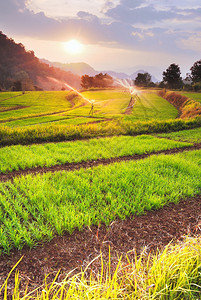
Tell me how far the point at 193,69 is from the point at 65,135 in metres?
59.7

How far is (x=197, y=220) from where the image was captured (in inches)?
150

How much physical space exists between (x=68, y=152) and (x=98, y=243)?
217 inches

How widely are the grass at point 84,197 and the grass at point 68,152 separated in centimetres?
134

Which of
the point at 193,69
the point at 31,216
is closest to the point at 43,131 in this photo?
the point at 31,216

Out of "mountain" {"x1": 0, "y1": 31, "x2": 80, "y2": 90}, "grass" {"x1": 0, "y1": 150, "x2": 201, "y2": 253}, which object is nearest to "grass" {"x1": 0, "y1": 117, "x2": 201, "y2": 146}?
"grass" {"x1": 0, "y1": 150, "x2": 201, "y2": 253}

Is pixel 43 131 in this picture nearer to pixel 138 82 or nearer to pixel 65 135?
pixel 65 135

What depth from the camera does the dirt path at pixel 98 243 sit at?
2.64 m

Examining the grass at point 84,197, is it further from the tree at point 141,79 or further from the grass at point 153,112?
the tree at point 141,79

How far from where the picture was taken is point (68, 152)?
828cm

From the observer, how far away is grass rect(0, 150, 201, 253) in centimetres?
337

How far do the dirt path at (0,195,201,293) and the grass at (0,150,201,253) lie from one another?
17cm

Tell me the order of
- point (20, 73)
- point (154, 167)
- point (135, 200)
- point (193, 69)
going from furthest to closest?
point (20, 73), point (193, 69), point (154, 167), point (135, 200)

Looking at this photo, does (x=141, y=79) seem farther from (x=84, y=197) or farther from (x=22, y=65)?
(x=84, y=197)

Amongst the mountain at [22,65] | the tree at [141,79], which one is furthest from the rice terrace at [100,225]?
the mountain at [22,65]
